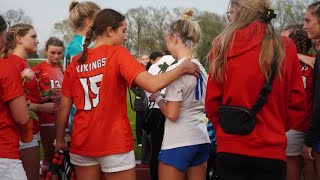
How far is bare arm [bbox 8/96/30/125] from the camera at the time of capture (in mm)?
2896

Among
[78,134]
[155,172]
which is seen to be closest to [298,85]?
[78,134]

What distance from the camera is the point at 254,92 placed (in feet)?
8.88

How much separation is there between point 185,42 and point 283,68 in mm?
1175

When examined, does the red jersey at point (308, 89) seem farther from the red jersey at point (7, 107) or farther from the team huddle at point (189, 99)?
the red jersey at point (7, 107)

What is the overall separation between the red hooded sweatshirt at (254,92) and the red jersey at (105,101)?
693 millimetres

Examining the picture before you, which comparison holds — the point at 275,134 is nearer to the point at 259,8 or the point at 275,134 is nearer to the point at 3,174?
the point at 259,8

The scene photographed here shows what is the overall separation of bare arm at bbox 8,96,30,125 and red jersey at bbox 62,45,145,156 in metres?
0.42

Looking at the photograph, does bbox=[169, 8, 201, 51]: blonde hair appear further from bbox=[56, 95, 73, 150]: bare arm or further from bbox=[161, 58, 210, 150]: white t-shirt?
bbox=[56, 95, 73, 150]: bare arm

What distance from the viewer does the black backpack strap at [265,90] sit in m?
2.68

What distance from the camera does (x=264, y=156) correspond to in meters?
2.70

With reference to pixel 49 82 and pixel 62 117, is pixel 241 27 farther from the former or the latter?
pixel 49 82

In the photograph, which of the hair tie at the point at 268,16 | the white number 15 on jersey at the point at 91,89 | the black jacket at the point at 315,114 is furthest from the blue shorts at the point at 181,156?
the hair tie at the point at 268,16

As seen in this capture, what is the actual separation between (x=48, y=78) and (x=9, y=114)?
8.25 ft

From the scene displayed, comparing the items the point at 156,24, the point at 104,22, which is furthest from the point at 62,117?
the point at 156,24
